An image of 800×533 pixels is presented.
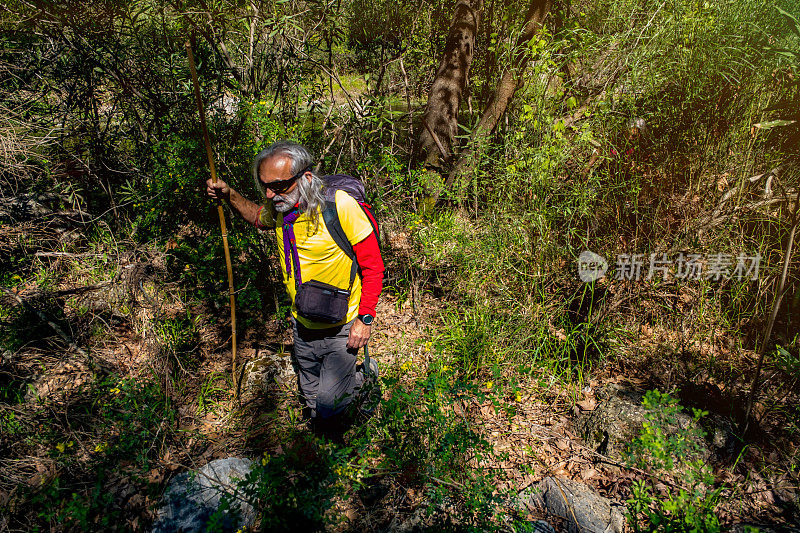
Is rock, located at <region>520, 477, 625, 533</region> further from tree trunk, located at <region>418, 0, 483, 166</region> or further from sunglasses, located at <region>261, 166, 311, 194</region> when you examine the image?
tree trunk, located at <region>418, 0, 483, 166</region>

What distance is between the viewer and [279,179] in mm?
2275

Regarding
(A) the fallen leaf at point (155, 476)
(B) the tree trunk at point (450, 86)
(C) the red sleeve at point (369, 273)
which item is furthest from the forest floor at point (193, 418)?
(B) the tree trunk at point (450, 86)

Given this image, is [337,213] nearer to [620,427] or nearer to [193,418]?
[193,418]

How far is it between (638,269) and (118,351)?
15.2 ft

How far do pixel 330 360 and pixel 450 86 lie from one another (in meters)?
4.31

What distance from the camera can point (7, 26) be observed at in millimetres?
3422

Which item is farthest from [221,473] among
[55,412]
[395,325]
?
[395,325]

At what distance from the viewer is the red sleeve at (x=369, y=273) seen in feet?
8.09

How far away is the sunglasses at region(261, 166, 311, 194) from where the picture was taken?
2.28 m

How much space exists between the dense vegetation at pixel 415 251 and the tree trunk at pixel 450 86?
1.40m

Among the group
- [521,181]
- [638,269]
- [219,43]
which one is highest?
[219,43]

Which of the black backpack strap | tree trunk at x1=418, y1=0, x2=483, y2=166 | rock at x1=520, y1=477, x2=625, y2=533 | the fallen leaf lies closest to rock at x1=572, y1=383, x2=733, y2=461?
rock at x1=520, y1=477, x2=625, y2=533

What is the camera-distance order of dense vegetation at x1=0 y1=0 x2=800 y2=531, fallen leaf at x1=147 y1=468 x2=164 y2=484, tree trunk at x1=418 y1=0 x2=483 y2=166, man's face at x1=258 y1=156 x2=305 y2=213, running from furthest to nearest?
→ tree trunk at x1=418 y1=0 x2=483 y2=166
dense vegetation at x1=0 y1=0 x2=800 y2=531
fallen leaf at x1=147 y1=468 x2=164 y2=484
man's face at x1=258 y1=156 x2=305 y2=213

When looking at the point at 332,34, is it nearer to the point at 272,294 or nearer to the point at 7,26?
the point at 272,294
